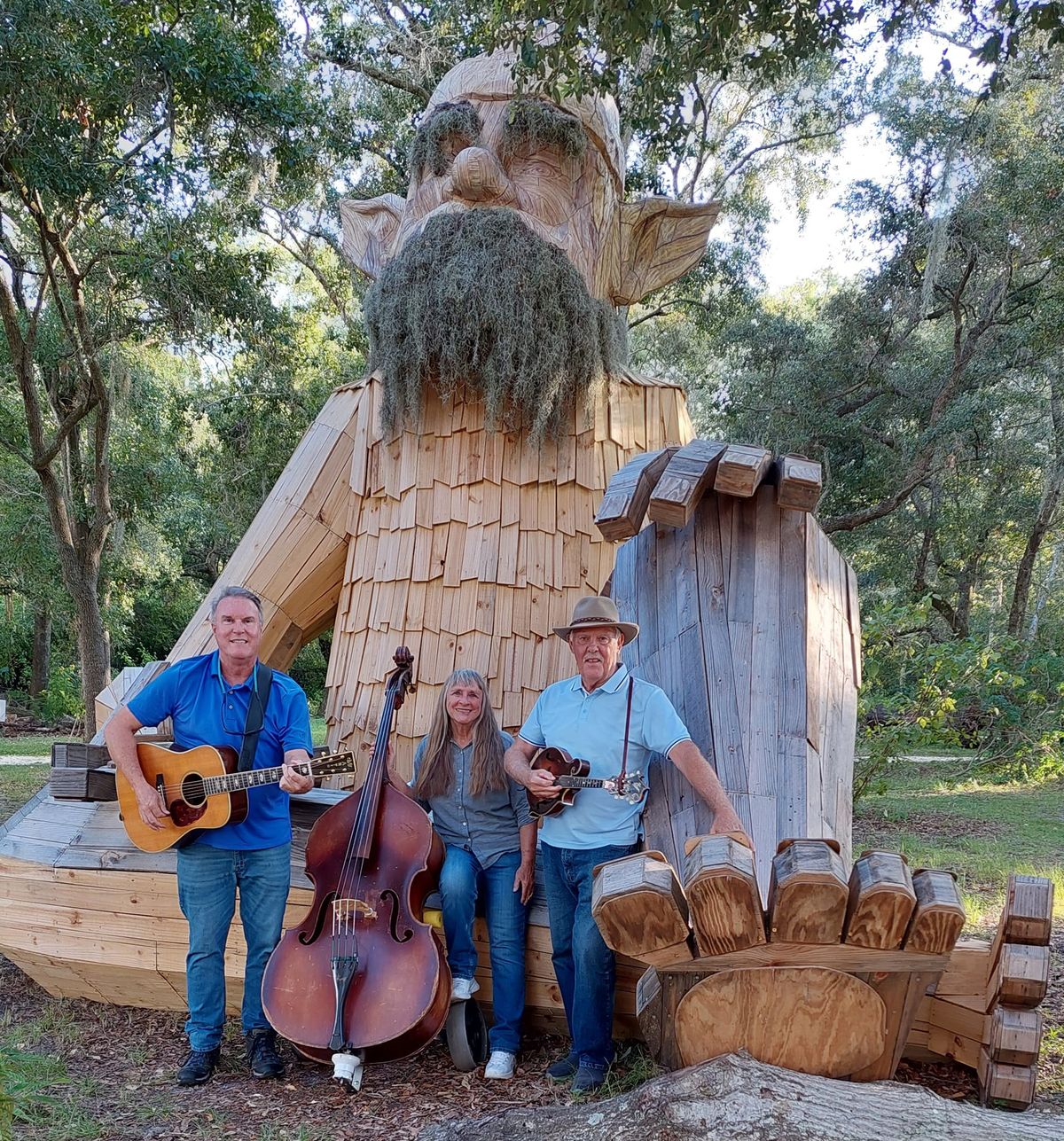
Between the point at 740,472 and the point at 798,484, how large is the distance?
0.19m

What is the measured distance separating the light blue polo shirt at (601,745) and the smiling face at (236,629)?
3.23ft

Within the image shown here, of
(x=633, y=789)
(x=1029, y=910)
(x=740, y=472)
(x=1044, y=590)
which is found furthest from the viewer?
(x=1044, y=590)

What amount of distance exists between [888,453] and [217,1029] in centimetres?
1258

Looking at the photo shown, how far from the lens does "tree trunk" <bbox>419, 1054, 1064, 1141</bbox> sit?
2.04m

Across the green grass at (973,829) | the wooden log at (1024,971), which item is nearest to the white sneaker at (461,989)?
the wooden log at (1024,971)

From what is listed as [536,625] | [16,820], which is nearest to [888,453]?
[536,625]

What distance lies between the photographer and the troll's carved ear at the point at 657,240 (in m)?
4.64

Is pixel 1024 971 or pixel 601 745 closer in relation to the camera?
pixel 1024 971

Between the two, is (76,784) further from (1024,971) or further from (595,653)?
(1024,971)

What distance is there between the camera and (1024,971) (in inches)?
103

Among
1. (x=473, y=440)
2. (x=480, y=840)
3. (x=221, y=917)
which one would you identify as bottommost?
(x=221, y=917)

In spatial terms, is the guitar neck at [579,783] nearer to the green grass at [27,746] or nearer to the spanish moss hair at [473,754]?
the spanish moss hair at [473,754]

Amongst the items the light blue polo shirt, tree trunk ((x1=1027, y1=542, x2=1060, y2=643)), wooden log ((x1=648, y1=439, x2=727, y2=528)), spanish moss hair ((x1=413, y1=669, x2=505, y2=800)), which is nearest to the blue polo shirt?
spanish moss hair ((x1=413, y1=669, x2=505, y2=800))

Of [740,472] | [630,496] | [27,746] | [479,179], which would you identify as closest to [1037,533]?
[479,179]
